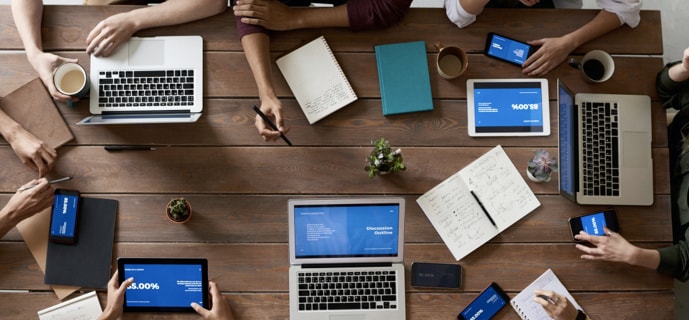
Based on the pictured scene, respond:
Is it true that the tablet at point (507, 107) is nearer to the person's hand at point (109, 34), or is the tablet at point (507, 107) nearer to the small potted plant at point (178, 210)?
the small potted plant at point (178, 210)

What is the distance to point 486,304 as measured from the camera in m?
1.74

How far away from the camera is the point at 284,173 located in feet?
5.83

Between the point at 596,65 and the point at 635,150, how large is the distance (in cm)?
34

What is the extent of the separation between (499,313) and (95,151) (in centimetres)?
154

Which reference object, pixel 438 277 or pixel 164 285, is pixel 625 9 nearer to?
pixel 438 277

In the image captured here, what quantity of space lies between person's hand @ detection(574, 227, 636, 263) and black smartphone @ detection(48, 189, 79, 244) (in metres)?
1.75

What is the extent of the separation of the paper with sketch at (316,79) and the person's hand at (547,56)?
0.65 m

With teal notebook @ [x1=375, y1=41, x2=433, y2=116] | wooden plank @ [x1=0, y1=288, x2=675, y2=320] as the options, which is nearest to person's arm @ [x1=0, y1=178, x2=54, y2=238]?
wooden plank @ [x1=0, y1=288, x2=675, y2=320]

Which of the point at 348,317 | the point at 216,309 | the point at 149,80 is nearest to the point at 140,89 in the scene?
the point at 149,80

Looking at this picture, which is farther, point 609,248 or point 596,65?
point 596,65


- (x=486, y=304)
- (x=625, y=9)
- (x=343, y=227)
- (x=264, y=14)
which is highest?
(x=625, y=9)

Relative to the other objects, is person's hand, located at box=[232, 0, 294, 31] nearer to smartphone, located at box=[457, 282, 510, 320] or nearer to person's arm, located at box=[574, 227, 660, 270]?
smartphone, located at box=[457, 282, 510, 320]

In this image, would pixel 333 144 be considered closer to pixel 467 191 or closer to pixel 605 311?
pixel 467 191

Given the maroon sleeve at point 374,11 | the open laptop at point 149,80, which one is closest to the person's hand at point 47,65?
the open laptop at point 149,80
